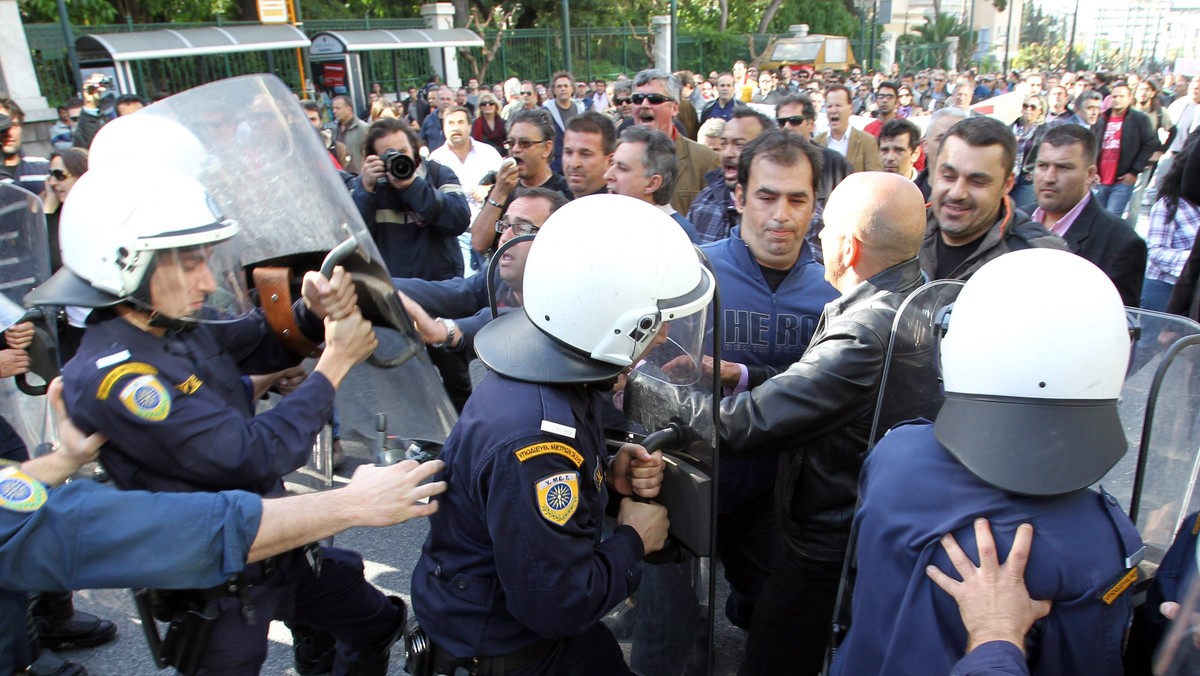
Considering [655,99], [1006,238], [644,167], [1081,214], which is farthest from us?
[655,99]

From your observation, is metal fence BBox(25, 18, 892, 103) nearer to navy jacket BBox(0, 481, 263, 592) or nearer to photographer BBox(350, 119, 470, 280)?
photographer BBox(350, 119, 470, 280)

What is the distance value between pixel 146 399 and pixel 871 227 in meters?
1.76

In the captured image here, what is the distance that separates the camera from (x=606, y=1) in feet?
102

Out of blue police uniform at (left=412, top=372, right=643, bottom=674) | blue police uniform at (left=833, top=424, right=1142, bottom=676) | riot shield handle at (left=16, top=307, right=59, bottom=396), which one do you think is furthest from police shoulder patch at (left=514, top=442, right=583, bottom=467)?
riot shield handle at (left=16, top=307, right=59, bottom=396)

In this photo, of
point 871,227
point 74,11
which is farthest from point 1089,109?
point 74,11

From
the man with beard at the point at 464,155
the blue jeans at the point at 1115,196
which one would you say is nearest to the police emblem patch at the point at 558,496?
the man with beard at the point at 464,155

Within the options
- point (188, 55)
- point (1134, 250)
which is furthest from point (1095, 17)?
point (1134, 250)

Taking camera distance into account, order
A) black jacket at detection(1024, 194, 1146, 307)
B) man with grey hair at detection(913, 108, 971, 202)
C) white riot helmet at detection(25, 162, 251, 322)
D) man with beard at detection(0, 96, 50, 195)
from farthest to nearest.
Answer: man with beard at detection(0, 96, 50, 195), man with grey hair at detection(913, 108, 971, 202), black jacket at detection(1024, 194, 1146, 307), white riot helmet at detection(25, 162, 251, 322)

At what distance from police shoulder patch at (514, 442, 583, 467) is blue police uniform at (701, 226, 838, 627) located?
0.95 metres

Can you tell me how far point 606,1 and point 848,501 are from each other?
103 ft

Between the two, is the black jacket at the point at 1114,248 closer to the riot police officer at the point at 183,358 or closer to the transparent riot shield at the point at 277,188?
the transparent riot shield at the point at 277,188

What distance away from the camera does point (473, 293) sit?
11.1 ft

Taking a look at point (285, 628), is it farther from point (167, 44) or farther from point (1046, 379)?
point (167, 44)

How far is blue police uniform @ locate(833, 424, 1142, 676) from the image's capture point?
1225 millimetres
